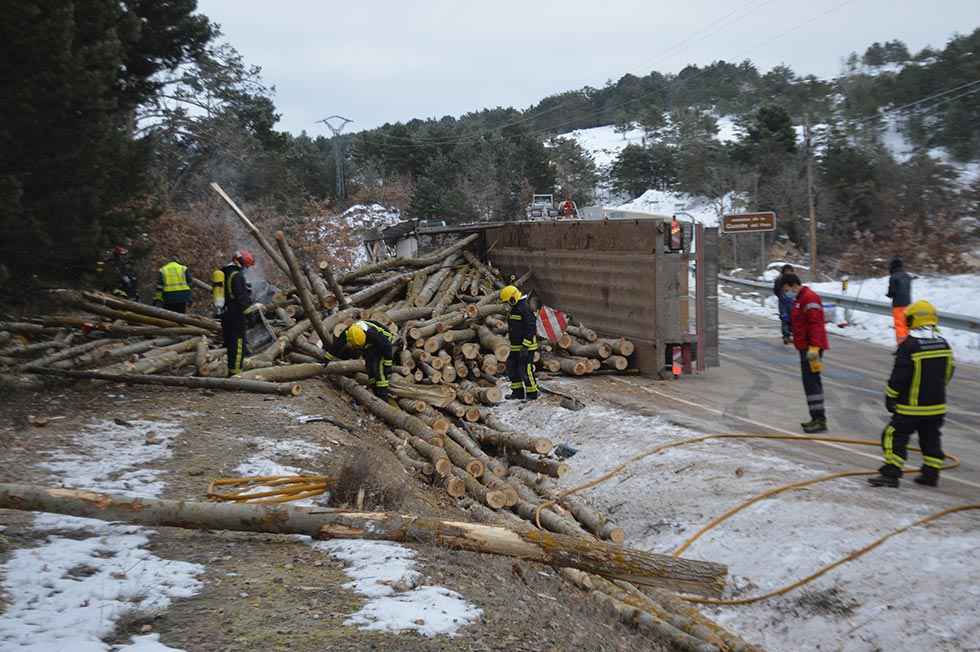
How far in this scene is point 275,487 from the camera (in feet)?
23.8

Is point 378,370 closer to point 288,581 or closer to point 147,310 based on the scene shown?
point 147,310

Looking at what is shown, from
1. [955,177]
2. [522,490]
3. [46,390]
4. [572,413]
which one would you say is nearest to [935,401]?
[522,490]

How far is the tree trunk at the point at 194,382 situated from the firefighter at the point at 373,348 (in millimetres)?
1010

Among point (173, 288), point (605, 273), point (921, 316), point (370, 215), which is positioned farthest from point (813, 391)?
point (370, 215)

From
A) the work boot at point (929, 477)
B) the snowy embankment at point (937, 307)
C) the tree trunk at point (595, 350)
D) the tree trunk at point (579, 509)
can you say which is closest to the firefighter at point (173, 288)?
the tree trunk at point (595, 350)

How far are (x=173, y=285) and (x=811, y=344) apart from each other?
1100cm

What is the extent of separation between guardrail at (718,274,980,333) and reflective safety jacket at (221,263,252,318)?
13.2m

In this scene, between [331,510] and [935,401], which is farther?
[935,401]

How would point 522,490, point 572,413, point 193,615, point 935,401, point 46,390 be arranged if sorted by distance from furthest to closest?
1. point 572,413
2. point 46,390
3. point 522,490
4. point 935,401
5. point 193,615

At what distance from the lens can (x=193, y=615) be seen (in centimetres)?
454

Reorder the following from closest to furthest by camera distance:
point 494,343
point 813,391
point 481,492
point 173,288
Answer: point 481,492 < point 813,391 < point 494,343 < point 173,288

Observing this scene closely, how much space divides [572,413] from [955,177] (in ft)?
102

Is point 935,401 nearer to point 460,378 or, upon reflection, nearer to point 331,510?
point 331,510

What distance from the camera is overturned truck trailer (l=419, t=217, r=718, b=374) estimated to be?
12.4 metres
